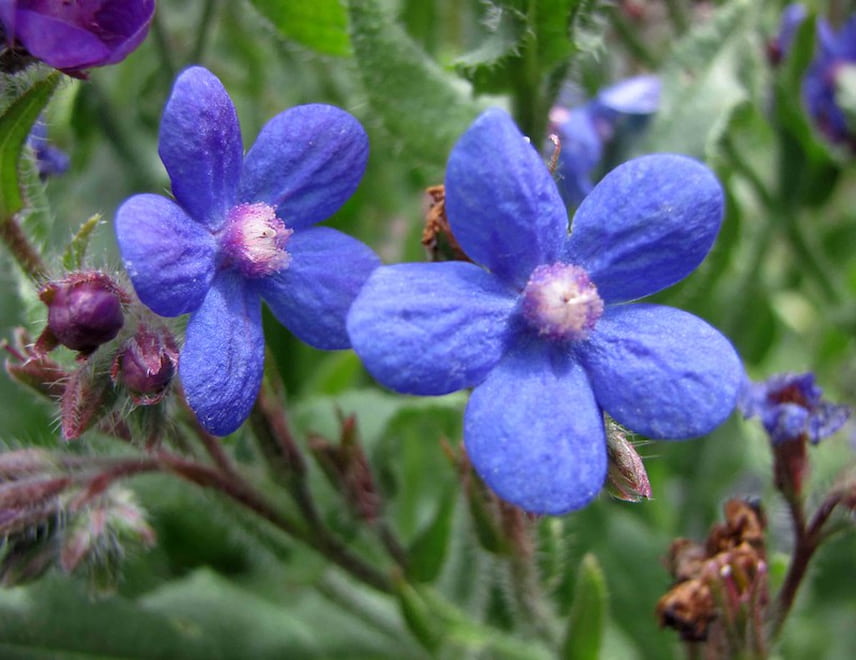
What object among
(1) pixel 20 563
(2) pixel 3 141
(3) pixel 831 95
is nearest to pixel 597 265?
(2) pixel 3 141

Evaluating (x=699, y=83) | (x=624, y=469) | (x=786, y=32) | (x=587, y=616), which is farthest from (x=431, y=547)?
(x=786, y=32)

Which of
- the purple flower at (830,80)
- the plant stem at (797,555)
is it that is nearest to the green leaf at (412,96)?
the plant stem at (797,555)

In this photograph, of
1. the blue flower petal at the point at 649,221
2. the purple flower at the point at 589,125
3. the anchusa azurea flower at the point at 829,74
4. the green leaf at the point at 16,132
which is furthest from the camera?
the anchusa azurea flower at the point at 829,74

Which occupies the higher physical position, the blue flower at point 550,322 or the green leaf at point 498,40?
the green leaf at point 498,40

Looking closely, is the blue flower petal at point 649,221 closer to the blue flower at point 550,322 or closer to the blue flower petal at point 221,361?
the blue flower at point 550,322

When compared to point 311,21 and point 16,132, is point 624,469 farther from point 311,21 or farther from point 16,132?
point 311,21

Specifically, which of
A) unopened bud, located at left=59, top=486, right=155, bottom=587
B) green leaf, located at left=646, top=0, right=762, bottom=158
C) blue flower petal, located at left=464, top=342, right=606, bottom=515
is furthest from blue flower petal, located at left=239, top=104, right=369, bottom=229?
green leaf, located at left=646, top=0, right=762, bottom=158
